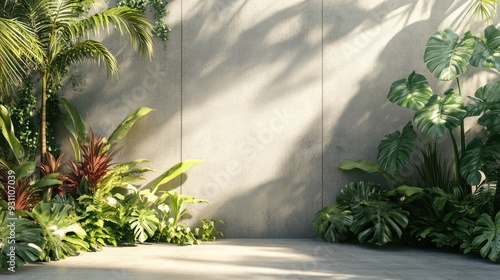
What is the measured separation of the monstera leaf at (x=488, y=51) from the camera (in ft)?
22.1

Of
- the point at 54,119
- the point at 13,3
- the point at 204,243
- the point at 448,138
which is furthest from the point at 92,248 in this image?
the point at 448,138

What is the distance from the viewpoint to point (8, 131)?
645cm

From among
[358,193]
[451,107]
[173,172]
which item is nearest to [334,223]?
[358,193]

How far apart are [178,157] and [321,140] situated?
1.60 m

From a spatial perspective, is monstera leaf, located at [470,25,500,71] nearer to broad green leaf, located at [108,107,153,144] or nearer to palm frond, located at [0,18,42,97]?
broad green leaf, located at [108,107,153,144]

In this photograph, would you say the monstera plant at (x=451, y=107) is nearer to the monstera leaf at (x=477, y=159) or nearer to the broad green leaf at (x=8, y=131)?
the monstera leaf at (x=477, y=159)

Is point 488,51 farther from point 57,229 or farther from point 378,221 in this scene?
point 57,229

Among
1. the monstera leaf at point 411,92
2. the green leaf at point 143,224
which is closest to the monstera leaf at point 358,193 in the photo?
the monstera leaf at point 411,92

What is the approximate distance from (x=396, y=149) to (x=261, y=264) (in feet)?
6.66

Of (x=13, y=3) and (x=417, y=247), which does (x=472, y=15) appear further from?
(x=13, y=3)

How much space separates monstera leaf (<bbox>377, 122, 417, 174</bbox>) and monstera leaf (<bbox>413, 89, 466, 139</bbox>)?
0.40 meters

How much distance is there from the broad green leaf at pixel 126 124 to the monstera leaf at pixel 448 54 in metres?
3.01

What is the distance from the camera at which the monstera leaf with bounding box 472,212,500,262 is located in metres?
6.00

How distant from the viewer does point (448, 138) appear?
761 centimetres
